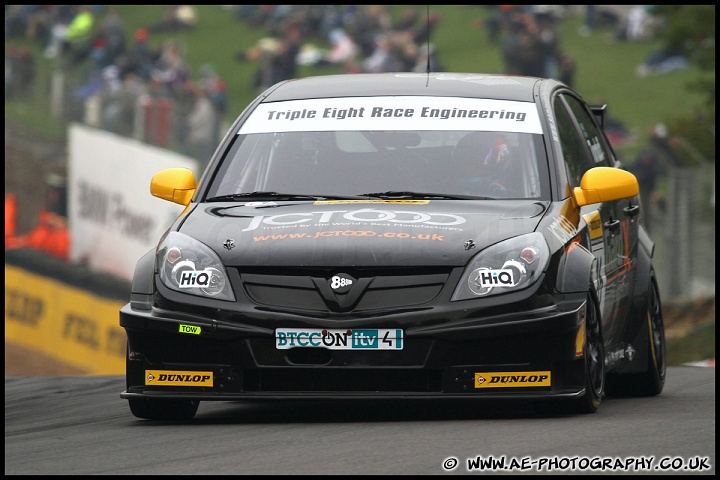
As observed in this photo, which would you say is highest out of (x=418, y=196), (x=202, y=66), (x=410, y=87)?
(x=410, y=87)

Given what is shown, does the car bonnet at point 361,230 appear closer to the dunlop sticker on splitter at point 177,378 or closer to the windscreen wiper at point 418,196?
the windscreen wiper at point 418,196

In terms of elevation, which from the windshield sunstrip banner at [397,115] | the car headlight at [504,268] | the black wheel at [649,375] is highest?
the windshield sunstrip banner at [397,115]

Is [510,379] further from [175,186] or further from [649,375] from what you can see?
[649,375]

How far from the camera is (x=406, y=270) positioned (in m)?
6.46

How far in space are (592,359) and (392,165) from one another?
4.37 ft

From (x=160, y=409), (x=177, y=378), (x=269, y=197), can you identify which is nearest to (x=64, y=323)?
(x=269, y=197)

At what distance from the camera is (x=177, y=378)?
6.62 meters

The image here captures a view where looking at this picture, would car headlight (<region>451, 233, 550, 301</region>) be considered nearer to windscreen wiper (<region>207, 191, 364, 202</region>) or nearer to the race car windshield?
the race car windshield

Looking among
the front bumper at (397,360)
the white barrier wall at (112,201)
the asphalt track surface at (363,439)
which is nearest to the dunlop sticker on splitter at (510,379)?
the front bumper at (397,360)

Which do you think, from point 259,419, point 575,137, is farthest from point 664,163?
point 259,419

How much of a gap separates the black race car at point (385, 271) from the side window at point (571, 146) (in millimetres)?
55

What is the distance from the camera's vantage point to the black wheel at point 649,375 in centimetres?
845

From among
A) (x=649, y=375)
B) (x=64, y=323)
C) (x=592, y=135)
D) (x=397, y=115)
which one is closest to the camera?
(x=397, y=115)

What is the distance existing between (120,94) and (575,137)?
15621mm
